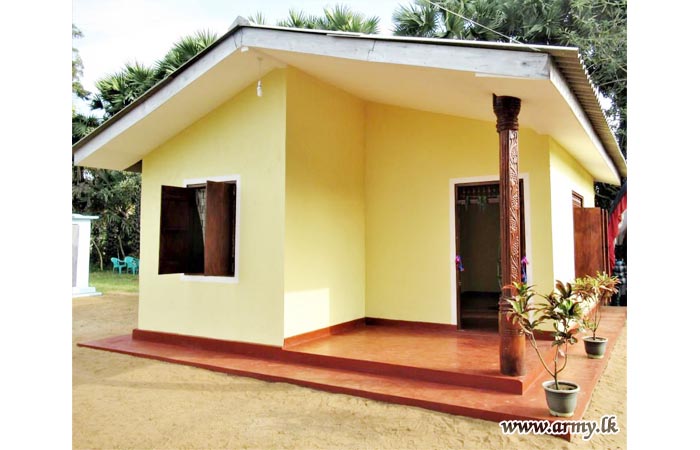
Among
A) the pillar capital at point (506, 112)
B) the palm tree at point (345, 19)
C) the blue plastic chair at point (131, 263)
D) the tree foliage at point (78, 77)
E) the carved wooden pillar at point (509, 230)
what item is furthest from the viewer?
the blue plastic chair at point (131, 263)

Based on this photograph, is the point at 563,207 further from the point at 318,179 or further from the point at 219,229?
the point at 219,229

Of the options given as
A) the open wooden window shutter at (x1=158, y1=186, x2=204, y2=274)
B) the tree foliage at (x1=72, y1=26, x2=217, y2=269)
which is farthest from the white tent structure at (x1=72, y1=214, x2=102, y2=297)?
the open wooden window shutter at (x1=158, y1=186, x2=204, y2=274)

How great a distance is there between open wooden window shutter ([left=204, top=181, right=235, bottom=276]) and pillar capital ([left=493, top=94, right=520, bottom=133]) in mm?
3225

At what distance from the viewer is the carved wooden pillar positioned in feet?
13.9

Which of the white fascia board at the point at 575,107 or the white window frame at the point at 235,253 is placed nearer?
the white fascia board at the point at 575,107

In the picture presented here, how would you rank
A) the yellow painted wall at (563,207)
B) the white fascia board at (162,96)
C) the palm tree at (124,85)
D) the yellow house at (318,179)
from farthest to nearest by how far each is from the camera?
the palm tree at (124,85)
the yellow painted wall at (563,207)
the yellow house at (318,179)
the white fascia board at (162,96)

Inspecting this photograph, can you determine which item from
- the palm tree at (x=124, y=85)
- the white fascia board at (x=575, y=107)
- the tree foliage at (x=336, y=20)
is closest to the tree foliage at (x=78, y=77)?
the palm tree at (x=124, y=85)

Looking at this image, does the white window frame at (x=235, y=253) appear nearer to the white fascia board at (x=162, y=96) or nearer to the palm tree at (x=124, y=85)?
the white fascia board at (x=162, y=96)

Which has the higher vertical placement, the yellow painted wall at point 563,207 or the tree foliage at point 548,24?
the tree foliage at point 548,24

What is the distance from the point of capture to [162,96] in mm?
5777

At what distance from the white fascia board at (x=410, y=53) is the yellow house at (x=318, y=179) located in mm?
23

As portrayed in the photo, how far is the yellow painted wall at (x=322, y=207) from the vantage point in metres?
5.70

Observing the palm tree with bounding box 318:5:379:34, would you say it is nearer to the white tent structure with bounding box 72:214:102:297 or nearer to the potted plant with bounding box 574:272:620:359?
the white tent structure with bounding box 72:214:102:297
